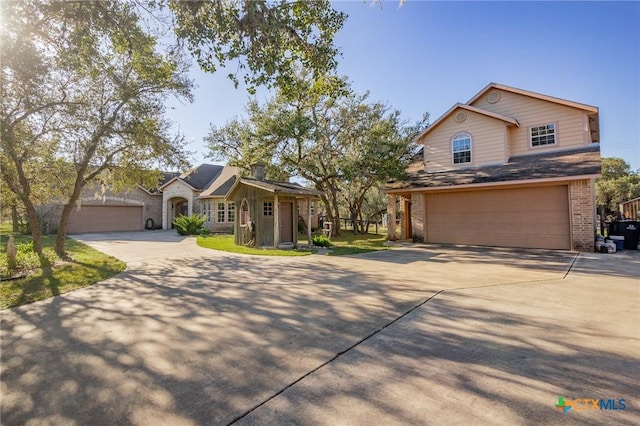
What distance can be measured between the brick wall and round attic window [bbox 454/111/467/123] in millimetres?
5514

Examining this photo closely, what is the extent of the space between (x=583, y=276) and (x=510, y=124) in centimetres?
896

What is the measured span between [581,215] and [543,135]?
4434 millimetres

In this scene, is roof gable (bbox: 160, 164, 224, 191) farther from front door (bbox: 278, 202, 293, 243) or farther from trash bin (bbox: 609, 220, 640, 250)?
trash bin (bbox: 609, 220, 640, 250)

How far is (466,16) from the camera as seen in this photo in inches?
339

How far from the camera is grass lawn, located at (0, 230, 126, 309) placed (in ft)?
18.2

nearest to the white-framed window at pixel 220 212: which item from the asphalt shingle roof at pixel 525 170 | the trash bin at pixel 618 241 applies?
the asphalt shingle roof at pixel 525 170

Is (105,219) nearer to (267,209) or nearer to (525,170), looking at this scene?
(267,209)

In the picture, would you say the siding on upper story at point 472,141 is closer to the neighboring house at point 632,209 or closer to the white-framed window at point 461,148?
the white-framed window at point 461,148

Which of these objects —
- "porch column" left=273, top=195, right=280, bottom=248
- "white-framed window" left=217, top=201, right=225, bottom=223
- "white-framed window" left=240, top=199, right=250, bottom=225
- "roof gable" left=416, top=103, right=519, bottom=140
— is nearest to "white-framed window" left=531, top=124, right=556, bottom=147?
"roof gable" left=416, top=103, right=519, bottom=140

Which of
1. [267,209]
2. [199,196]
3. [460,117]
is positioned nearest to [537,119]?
[460,117]

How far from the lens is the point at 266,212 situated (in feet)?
42.8

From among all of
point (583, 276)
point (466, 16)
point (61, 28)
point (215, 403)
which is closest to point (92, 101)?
point (61, 28)

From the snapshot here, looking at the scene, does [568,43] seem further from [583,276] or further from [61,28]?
[61,28]

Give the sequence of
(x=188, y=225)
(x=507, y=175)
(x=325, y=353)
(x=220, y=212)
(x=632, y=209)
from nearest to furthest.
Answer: (x=325, y=353), (x=507, y=175), (x=188, y=225), (x=632, y=209), (x=220, y=212)
